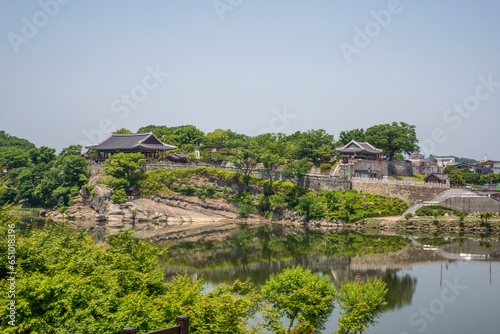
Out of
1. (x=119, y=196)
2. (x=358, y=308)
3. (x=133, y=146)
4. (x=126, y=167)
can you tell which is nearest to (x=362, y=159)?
(x=126, y=167)

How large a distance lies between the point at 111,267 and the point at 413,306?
56.4ft

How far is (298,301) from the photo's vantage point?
19.5 meters

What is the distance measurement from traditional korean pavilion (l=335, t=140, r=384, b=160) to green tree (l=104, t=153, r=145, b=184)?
30378mm

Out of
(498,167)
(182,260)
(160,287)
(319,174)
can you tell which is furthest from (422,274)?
(498,167)

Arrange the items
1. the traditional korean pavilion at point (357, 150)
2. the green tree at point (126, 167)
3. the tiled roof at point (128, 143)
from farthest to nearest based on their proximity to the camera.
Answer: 1. the tiled roof at point (128, 143)
2. the traditional korean pavilion at point (357, 150)
3. the green tree at point (126, 167)

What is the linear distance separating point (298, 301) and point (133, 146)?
2256 inches

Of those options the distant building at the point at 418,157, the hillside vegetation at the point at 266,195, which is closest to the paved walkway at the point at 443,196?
the hillside vegetation at the point at 266,195

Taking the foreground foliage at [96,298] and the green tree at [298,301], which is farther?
the green tree at [298,301]

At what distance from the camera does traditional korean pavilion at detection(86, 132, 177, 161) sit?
2884 inches

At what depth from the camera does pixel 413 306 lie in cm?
2598

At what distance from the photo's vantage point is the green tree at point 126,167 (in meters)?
65.9

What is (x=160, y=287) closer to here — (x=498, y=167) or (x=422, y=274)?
(x=422, y=274)

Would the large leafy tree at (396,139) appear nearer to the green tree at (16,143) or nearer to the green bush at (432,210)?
the green bush at (432,210)

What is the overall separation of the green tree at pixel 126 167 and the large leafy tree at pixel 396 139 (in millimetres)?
37712
